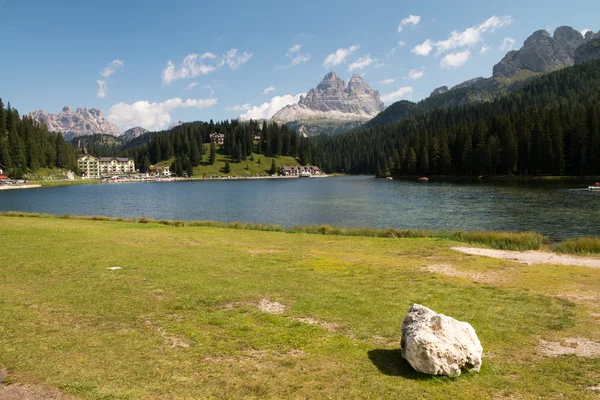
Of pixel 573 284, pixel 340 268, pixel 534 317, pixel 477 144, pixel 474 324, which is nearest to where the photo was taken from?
pixel 474 324

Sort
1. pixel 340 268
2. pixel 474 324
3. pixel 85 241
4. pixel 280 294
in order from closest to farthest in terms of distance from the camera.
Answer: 1. pixel 474 324
2. pixel 280 294
3. pixel 340 268
4. pixel 85 241

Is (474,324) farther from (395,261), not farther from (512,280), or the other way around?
(395,261)

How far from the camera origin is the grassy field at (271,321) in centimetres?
851

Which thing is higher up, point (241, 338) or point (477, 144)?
point (477, 144)

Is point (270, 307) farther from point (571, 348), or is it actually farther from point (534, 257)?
point (534, 257)

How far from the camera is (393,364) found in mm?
9539

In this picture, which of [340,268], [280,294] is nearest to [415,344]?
[280,294]

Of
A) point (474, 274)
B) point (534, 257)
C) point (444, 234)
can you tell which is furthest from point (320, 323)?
point (444, 234)

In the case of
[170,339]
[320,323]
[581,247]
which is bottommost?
[581,247]

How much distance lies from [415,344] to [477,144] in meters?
150

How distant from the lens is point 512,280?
19125 mm

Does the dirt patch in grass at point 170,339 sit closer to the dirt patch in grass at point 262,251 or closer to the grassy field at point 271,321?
the grassy field at point 271,321

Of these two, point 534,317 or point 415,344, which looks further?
point 534,317

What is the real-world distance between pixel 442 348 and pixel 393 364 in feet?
4.39
